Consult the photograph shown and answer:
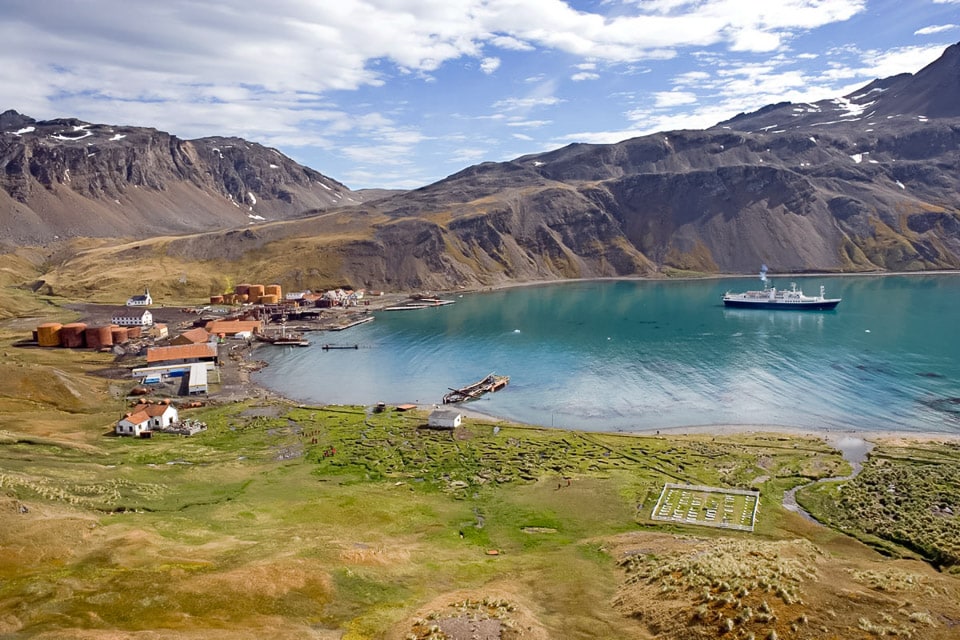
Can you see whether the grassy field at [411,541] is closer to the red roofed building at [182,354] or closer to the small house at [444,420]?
the small house at [444,420]

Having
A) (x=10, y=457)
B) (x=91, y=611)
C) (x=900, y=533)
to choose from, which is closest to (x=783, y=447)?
(x=900, y=533)

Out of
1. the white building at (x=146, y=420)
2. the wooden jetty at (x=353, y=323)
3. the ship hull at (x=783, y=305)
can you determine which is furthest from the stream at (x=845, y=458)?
the ship hull at (x=783, y=305)

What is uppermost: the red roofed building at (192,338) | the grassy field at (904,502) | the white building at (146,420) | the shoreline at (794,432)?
the red roofed building at (192,338)

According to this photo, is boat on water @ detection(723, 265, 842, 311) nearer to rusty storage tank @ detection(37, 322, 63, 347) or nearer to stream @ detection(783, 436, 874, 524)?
stream @ detection(783, 436, 874, 524)

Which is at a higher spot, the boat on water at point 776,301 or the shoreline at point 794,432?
the boat on water at point 776,301

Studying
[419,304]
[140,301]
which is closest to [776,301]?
[419,304]

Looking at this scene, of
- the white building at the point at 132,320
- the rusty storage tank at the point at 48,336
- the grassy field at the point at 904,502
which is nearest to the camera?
the grassy field at the point at 904,502

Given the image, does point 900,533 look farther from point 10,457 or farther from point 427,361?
point 427,361

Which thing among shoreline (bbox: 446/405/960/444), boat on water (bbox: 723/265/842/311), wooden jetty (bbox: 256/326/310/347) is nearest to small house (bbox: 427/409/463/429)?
shoreline (bbox: 446/405/960/444)
